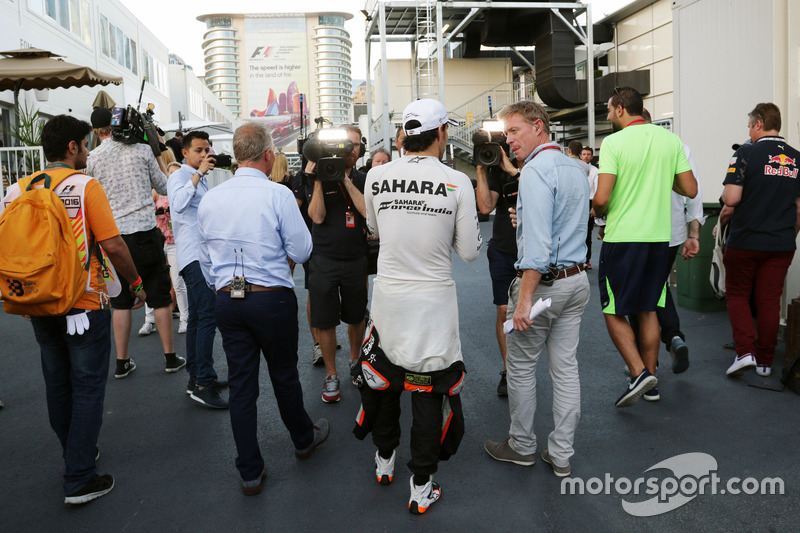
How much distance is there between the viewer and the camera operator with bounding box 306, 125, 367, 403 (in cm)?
447

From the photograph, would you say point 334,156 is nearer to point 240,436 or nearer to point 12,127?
point 240,436

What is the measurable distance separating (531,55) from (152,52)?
15.3 metres

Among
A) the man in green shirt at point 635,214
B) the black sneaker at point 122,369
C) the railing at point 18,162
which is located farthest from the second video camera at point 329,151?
the railing at point 18,162

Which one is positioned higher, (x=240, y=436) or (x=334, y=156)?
(x=334, y=156)

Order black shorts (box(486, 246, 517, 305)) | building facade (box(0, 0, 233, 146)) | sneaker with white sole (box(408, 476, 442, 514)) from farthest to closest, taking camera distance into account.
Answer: building facade (box(0, 0, 233, 146)) → black shorts (box(486, 246, 517, 305)) → sneaker with white sole (box(408, 476, 442, 514))

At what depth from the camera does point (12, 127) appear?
458 inches

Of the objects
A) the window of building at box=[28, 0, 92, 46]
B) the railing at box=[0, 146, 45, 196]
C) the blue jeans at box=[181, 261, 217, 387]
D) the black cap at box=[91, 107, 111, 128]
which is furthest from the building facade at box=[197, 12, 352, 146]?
the blue jeans at box=[181, 261, 217, 387]

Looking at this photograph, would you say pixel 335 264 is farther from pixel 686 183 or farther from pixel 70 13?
pixel 70 13

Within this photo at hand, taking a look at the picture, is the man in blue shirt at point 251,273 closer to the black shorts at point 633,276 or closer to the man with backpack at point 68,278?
the man with backpack at point 68,278

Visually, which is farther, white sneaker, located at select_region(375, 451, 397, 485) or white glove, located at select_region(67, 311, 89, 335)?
white sneaker, located at select_region(375, 451, 397, 485)

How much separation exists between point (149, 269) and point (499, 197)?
2.86 metres

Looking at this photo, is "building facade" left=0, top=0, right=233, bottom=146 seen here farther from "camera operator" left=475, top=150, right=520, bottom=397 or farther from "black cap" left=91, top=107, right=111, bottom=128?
"camera operator" left=475, top=150, right=520, bottom=397

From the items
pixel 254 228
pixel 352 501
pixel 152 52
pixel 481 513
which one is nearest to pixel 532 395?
pixel 481 513

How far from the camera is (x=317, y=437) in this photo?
144 inches
